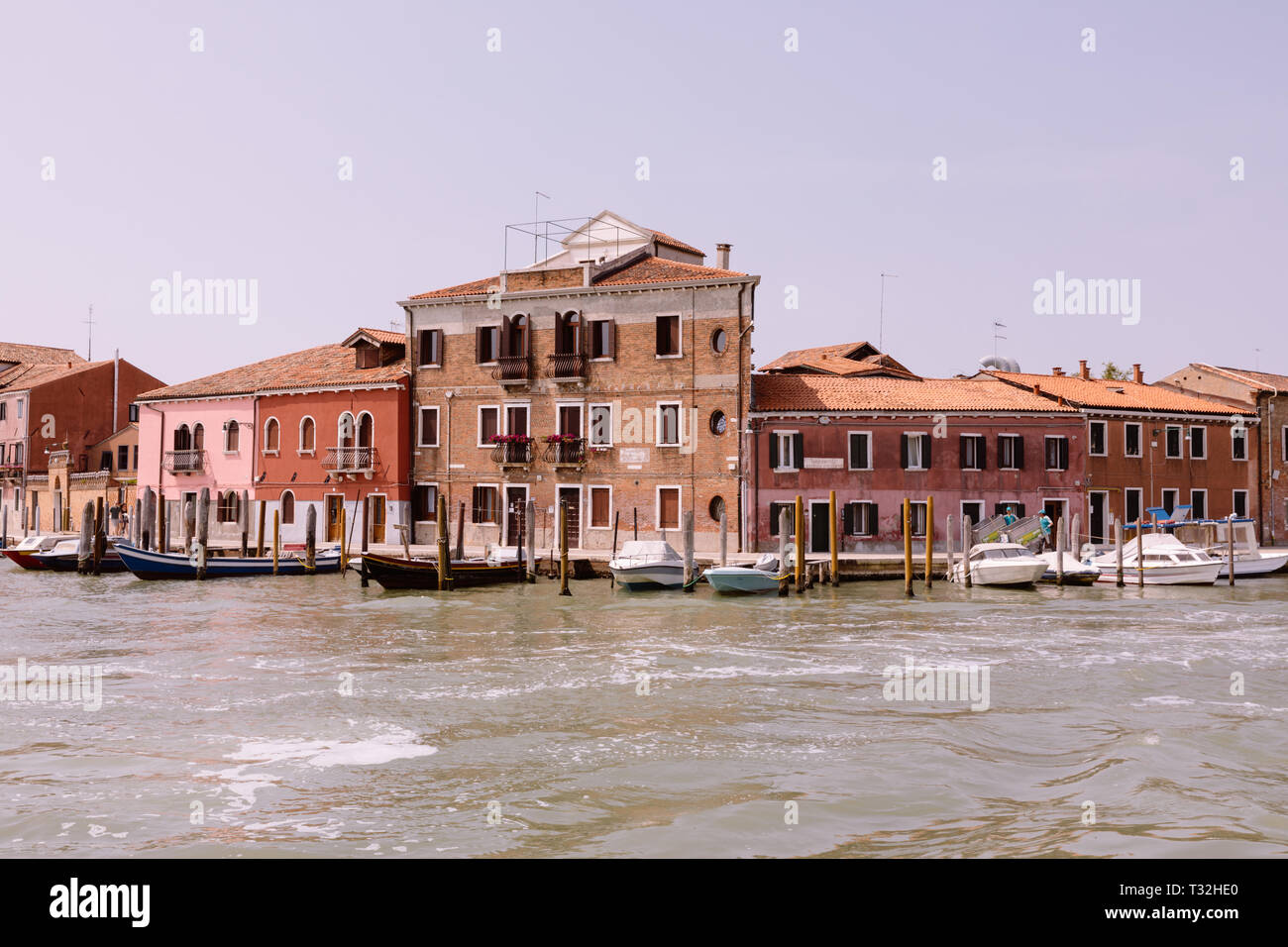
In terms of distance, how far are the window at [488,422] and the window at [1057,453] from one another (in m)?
17.5

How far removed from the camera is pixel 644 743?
10.6 metres

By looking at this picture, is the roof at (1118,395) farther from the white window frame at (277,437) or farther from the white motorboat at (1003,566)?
the white window frame at (277,437)

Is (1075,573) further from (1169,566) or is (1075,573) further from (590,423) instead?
(590,423)

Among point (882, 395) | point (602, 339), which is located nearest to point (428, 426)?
point (602, 339)

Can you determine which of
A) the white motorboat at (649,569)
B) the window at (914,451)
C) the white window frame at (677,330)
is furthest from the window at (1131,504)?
the white motorboat at (649,569)

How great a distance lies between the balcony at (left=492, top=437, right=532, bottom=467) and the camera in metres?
35.8

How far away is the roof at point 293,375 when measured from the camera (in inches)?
1518

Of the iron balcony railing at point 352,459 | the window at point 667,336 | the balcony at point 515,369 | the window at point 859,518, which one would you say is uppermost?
the window at point 667,336

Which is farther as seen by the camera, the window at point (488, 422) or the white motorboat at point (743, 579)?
the window at point (488, 422)

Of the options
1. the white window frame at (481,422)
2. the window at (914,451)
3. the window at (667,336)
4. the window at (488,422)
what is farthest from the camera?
the window at (488,422)

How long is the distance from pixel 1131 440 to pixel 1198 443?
3.33 m

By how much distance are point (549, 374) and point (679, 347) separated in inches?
177

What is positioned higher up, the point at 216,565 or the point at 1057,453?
the point at 1057,453
